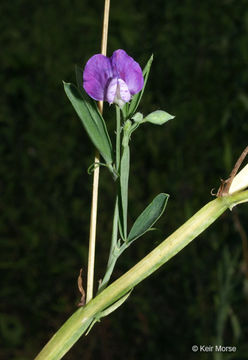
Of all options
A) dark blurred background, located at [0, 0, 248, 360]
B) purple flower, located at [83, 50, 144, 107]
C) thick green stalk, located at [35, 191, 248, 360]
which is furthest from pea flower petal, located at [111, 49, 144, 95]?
dark blurred background, located at [0, 0, 248, 360]

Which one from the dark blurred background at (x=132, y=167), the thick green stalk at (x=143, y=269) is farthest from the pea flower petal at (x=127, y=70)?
the dark blurred background at (x=132, y=167)

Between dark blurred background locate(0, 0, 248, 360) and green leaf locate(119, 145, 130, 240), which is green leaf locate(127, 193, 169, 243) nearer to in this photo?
green leaf locate(119, 145, 130, 240)

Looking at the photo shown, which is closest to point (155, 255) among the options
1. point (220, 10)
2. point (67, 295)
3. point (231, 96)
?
point (67, 295)

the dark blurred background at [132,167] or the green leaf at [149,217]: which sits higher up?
the dark blurred background at [132,167]

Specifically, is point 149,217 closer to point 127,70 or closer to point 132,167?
point 127,70

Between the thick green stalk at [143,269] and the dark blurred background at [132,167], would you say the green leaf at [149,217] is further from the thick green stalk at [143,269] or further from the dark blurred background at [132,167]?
the dark blurred background at [132,167]

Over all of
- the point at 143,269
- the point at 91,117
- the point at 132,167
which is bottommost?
the point at 143,269

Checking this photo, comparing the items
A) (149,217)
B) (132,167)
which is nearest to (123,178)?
(149,217)

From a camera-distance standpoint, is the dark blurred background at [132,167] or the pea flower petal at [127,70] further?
the dark blurred background at [132,167]
